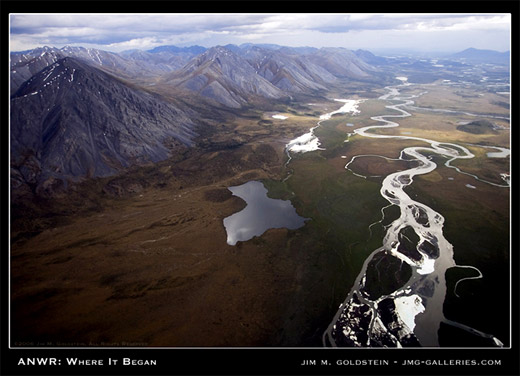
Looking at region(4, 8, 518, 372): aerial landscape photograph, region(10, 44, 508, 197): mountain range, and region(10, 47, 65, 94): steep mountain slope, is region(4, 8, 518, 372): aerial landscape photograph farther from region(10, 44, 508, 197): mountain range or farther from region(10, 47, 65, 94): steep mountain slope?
region(10, 47, 65, 94): steep mountain slope

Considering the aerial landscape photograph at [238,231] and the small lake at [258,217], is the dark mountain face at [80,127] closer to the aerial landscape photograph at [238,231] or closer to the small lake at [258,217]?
the aerial landscape photograph at [238,231]

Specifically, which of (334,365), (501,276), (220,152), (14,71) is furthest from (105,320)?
(14,71)

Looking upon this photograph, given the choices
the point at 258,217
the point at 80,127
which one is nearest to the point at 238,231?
the point at 258,217

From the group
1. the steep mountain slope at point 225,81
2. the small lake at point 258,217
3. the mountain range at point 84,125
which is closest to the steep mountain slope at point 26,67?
the mountain range at point 84,125

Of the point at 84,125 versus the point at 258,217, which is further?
the point at 84,125

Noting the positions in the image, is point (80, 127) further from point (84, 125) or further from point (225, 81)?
point (225, 81)

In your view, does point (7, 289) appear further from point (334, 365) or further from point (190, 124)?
point (190, 124)
